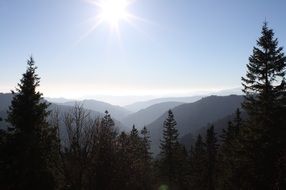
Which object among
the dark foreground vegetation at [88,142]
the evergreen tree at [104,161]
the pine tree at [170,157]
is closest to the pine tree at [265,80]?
the dark foreground vegetation at [88,142]

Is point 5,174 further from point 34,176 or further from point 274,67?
point 274,67

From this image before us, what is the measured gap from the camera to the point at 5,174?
79.5 feet

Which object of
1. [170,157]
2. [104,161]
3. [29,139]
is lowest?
[170,157]

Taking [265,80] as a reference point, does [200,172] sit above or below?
below

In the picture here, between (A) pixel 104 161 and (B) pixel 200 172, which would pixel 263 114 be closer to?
(A) pixel 104 161

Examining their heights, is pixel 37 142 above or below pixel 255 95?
below

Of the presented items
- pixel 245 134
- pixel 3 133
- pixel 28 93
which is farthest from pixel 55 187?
pixel 245 134

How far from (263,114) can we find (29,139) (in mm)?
18722

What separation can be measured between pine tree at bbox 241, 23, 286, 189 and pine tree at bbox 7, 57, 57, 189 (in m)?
15.8

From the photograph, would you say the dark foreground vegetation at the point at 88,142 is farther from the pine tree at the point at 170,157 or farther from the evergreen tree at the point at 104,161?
the pine tree at the point at 170,157

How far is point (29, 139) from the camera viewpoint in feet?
81.7

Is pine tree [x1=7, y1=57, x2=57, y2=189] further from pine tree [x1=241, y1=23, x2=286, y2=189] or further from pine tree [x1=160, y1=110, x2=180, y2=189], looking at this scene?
pine tree [x1=160, y1=110, x2=180, y2=189]

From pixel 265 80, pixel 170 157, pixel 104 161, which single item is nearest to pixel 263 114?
pixel 265 80

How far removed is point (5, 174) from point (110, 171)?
8172 millimetres
